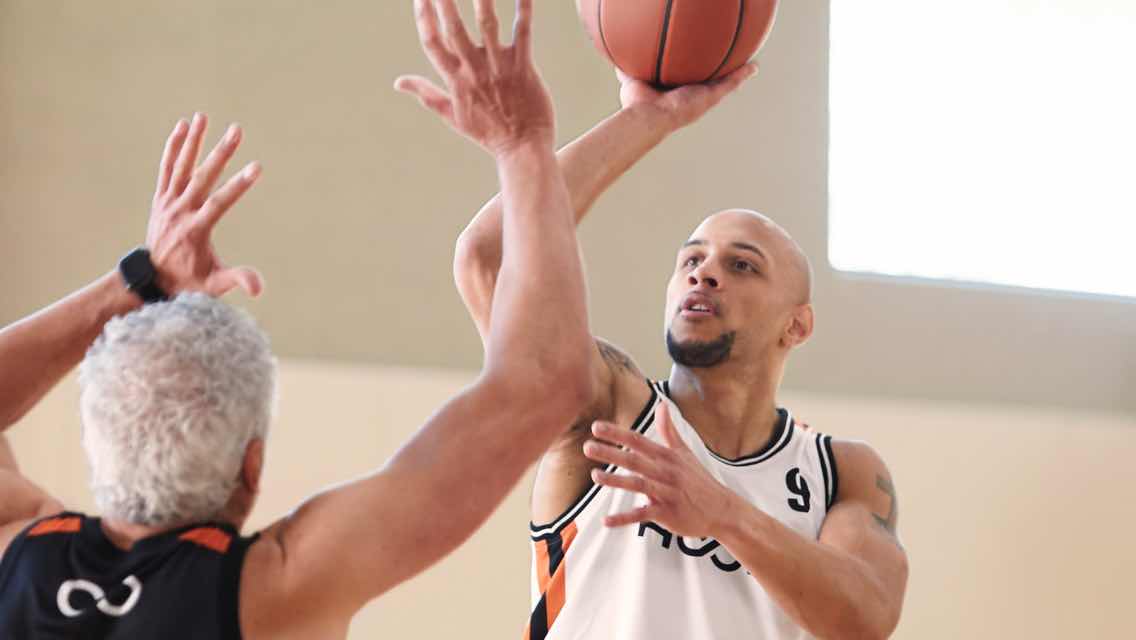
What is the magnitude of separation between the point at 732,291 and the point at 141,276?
1.44m

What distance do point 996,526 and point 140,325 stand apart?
15.7ft

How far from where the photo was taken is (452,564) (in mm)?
4824

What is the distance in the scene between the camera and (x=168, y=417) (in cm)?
138

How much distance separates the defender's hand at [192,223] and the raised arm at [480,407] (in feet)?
1.54

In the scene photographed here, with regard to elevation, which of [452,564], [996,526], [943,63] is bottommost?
[996,526]

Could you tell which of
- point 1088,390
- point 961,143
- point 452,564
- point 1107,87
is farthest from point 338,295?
point 1107,87

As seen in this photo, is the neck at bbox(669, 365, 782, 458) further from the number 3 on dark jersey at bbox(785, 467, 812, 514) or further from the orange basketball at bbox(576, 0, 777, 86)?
the orange basketball at bbox(576, 0, 777, 86)

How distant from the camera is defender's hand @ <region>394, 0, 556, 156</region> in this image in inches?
59.9

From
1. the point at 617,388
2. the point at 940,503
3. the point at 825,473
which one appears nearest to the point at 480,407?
Result: the point at 617,388

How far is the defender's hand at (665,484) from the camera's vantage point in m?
1.97

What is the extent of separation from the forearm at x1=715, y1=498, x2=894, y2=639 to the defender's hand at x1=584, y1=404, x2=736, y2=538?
85 mm

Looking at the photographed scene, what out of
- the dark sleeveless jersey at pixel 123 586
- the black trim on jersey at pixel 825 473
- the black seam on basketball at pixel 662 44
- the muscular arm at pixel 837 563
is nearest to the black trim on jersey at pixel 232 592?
the dark sleeveless jersey at pixel 123 586

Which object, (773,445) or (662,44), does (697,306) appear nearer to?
(773,445)

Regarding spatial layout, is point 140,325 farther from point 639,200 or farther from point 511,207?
point 639,200
